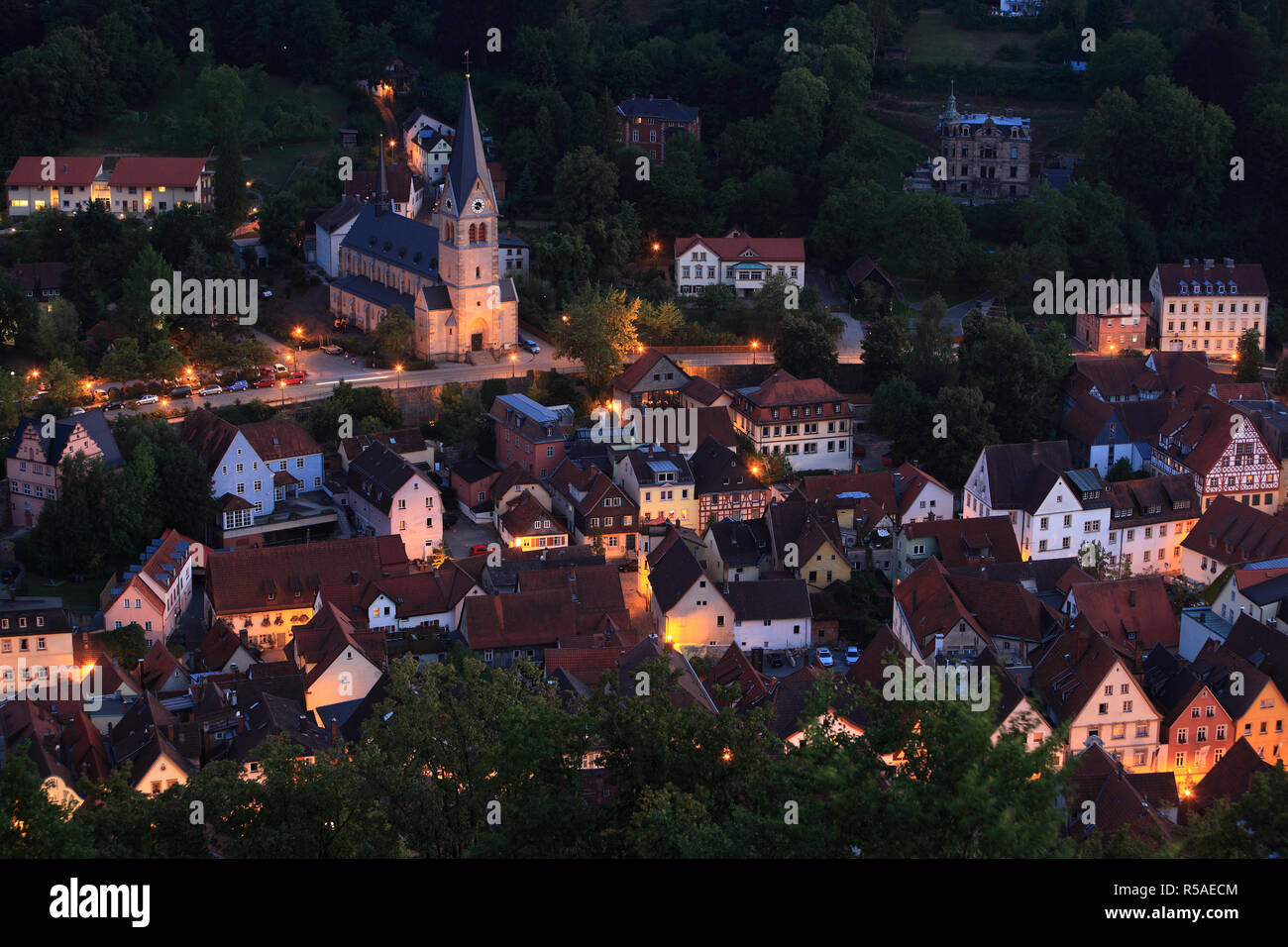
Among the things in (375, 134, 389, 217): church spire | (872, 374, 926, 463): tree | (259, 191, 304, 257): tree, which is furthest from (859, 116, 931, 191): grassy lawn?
(259, 191, 304, 257): tree

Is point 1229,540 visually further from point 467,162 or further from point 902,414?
point 467,162

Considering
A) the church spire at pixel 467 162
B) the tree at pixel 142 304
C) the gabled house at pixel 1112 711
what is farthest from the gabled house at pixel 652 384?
the gabled house at pixel 1112 711

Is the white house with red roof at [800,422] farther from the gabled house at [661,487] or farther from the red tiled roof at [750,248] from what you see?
the red tiled roof at [750,248]

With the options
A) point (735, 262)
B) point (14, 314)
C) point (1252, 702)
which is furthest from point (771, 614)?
point (14, 314)

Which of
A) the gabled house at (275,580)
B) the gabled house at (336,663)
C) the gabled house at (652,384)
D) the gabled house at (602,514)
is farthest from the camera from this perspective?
the gabled house at (652,384)

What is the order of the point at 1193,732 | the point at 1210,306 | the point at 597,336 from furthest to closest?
the point at 1210,306 < the point at 597,336 < the point at 1193,732

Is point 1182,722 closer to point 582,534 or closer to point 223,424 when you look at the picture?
point 582,534
